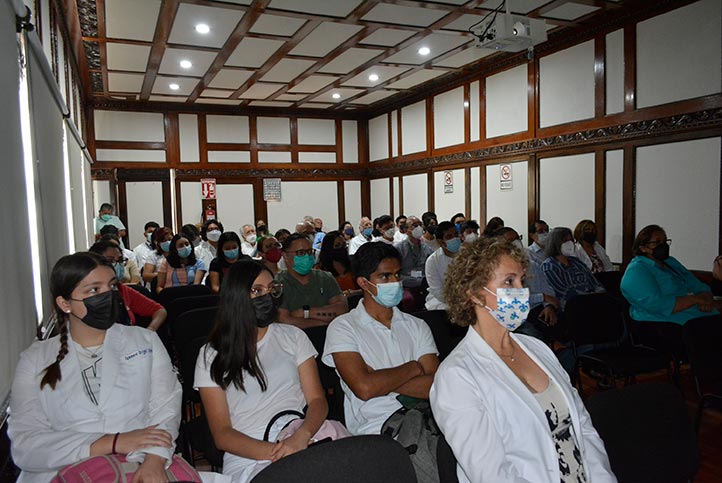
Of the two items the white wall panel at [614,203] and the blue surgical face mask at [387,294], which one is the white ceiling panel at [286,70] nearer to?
the white wall panel at [614,203]

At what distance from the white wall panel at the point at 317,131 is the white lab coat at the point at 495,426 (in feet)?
36.6

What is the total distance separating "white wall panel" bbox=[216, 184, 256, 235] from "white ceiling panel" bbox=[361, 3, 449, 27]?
20.7 ft

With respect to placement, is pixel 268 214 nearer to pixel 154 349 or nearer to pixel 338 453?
pixel 154 349

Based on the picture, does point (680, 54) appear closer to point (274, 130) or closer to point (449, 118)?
point (449, 118)

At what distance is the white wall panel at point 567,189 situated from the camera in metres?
7.24

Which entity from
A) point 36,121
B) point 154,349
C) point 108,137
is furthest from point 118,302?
point 108,137

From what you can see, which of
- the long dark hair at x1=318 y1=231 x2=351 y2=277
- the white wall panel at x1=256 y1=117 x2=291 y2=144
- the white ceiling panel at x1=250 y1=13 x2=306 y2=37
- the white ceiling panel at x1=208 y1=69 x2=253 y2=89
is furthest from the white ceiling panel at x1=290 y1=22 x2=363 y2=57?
the white wall panel at x1=256 y1=117 x2=291 y2=144

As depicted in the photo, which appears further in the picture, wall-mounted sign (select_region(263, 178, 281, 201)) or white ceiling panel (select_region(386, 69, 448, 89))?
wall-mounted sign (select_region(263, 178, 281, 201))

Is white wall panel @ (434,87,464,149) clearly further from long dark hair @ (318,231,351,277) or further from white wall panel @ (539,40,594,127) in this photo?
long dark hair @ (318,231,351,277)

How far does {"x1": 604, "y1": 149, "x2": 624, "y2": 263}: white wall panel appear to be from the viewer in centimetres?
680

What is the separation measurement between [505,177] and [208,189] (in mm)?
6520

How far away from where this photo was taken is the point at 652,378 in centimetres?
474

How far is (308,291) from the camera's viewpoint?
163 inches

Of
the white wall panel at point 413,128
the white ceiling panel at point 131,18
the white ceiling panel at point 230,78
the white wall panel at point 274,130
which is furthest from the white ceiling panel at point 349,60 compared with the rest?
the white wall panel at point 274,130
